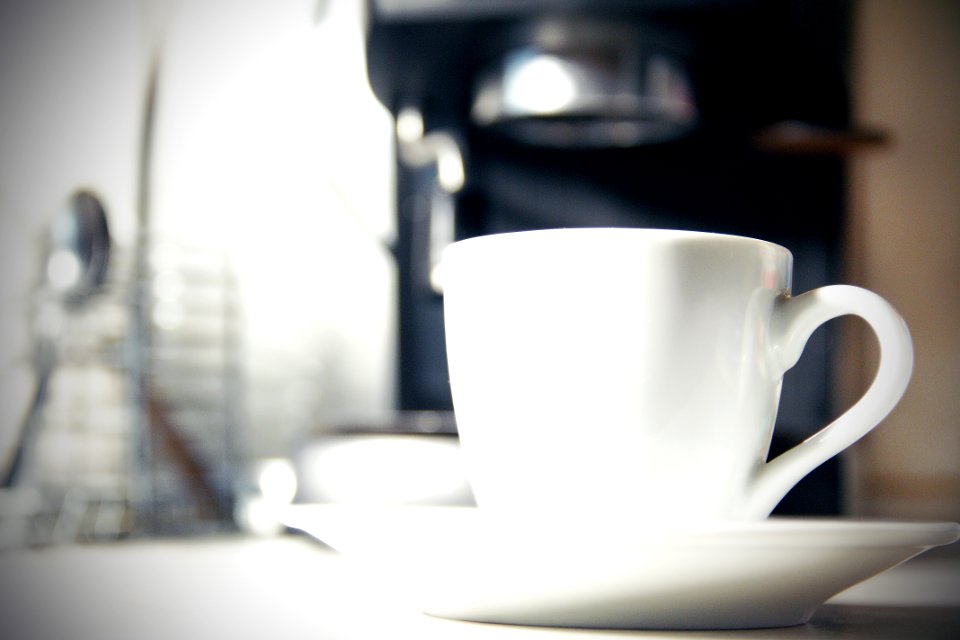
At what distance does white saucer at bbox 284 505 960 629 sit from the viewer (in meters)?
A: 0.21

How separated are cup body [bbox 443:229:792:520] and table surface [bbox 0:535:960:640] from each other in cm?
5

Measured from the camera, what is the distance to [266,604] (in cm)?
30

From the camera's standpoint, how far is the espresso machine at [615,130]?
2.30ft

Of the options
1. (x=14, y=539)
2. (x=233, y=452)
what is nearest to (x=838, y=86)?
(x=233, y=452)

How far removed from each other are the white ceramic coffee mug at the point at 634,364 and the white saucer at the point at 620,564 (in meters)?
0.05

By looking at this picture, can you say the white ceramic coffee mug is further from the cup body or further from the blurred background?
the blurred background

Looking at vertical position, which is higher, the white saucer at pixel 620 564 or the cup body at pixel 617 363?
the cup body at pixel 617 363

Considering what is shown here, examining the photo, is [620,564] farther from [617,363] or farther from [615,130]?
[615,130]

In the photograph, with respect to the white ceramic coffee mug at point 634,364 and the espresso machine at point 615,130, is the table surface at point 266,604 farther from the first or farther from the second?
the espresso machine at point 615,130

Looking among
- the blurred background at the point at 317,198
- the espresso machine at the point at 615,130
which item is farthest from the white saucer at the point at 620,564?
the espresso machine at the point at 615,130

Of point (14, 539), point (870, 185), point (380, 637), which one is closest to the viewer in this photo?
point (380, 637)

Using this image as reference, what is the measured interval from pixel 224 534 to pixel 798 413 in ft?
1.78

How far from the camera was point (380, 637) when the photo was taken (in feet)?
0.75

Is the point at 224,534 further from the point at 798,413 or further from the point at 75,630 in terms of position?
the point at 798,413
